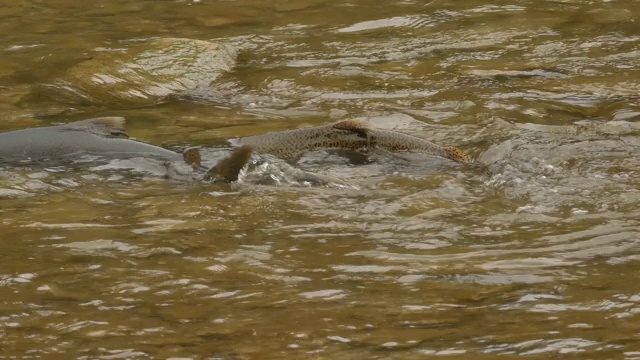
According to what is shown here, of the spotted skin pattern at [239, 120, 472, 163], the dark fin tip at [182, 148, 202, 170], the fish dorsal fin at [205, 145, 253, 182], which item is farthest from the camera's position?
the spotted skin pattern at [239, 120, 472, 163]

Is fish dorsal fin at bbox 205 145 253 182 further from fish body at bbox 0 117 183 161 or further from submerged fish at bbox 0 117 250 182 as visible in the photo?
fish body at bbox 0 117 183 161

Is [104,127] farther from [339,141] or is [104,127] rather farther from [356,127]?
[356,127]

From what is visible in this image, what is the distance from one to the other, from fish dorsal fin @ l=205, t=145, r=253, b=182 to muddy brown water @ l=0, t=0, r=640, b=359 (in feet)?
0.40

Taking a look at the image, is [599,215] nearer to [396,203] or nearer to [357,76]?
[396,203]

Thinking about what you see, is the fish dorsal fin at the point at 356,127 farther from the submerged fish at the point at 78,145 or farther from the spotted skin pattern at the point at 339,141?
the submerged fish at the point at 78,145

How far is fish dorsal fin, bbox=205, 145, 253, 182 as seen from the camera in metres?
6.35

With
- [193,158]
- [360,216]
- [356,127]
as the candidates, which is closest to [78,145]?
[193,158]

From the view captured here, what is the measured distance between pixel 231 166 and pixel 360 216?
905mm

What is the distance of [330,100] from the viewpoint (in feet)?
28.1

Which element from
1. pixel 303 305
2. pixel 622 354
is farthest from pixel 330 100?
pixel 622 354

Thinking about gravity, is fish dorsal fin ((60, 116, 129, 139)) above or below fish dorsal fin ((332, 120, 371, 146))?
above

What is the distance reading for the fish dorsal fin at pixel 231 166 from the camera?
635 cm

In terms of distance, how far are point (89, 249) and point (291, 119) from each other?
2.98 meters

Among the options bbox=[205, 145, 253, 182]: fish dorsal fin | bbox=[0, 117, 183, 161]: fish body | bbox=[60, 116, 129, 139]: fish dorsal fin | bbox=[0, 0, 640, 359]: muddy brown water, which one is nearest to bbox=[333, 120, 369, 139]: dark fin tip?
bbox=[0, 0, 640, 359]: muddy brown water
